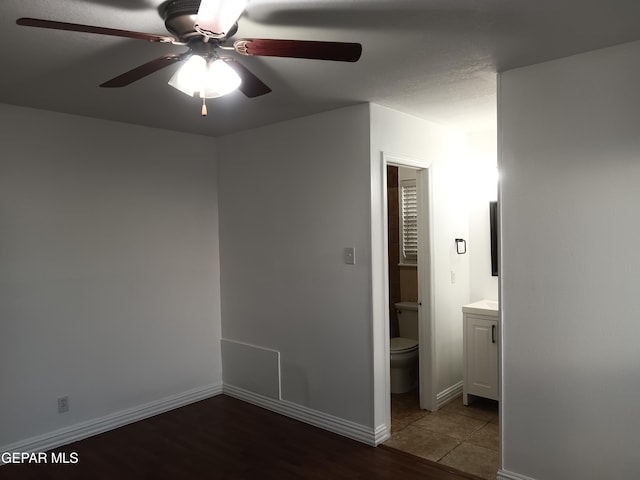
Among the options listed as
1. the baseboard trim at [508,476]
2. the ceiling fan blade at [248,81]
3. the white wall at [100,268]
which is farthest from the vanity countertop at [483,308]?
the ceiling fan blade at [248,81]

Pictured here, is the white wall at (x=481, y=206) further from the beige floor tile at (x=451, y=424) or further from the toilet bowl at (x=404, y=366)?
the beige floor tile at (x=451, y=424)

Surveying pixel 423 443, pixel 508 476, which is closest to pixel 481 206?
pixel 423 443

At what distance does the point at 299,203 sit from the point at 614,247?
85.5 inches

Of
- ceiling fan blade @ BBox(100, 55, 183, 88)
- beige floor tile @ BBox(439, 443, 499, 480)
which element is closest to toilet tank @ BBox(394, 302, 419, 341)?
beige floor tile @ BBox(439, 443, 499, 480)

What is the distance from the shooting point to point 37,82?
2748 millimetres

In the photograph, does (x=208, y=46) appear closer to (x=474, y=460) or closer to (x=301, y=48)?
(x=301, y=48)

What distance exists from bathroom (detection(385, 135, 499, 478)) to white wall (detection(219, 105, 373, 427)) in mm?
522

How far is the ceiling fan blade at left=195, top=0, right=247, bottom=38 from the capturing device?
4.90ft

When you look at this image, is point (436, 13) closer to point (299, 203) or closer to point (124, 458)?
point (299, 203)

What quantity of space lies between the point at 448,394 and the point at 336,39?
10.4 feet

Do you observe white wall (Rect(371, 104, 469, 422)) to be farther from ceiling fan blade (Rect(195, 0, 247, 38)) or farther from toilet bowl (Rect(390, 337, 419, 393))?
ceiling fan blade (Rect(195, 0, 247, 38))

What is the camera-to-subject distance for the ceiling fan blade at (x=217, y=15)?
1494 mm

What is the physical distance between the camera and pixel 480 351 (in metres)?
3.92

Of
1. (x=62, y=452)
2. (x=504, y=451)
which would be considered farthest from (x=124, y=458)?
(x=504, y=451)
